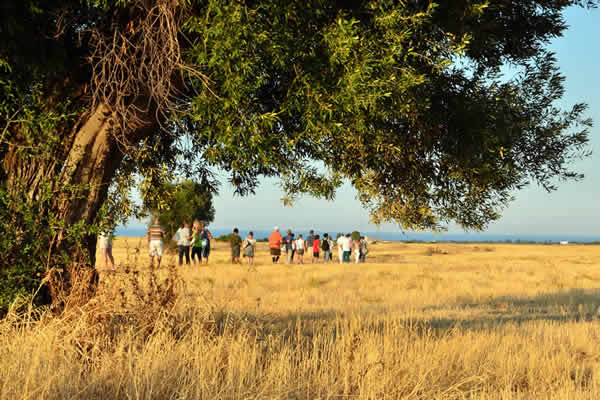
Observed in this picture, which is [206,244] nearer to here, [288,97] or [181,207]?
[181,207]

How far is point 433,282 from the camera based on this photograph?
72.0ft

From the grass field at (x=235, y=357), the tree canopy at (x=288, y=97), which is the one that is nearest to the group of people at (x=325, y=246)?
the grass field at (x=235, y=357)

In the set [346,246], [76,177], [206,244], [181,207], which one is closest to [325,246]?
[346,246]

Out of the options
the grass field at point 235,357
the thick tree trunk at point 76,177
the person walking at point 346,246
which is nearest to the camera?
the grass field at point 235,357

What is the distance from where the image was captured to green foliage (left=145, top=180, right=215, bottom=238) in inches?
388

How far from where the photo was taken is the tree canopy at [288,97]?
618cm

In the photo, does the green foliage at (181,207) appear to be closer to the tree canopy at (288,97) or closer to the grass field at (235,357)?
the tree canopy at (288,97)

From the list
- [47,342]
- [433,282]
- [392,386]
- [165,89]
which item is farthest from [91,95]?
[433,282]

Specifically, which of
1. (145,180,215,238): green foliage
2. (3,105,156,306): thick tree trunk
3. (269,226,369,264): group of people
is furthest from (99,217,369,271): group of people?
(3,105,156,306): thick tree trunk

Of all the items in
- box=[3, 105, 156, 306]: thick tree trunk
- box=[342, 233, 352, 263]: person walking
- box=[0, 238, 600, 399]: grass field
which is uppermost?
box=[3, 105, 156, 306]: thick tree trunk

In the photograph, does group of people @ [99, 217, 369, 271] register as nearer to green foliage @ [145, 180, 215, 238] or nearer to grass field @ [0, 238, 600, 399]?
green foliage @ [145, 180, 215, 238]

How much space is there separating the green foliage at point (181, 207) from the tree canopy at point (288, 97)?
447 mm

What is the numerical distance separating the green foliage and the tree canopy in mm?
447

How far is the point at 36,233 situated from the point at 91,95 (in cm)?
208
